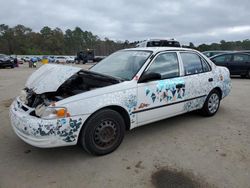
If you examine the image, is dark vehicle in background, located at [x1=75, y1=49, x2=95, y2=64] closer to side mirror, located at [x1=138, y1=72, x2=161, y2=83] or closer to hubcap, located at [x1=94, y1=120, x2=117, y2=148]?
side mirror, located at [x1=138, y1=72, x2=161, y2=83]

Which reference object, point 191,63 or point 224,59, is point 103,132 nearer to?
point 191,63

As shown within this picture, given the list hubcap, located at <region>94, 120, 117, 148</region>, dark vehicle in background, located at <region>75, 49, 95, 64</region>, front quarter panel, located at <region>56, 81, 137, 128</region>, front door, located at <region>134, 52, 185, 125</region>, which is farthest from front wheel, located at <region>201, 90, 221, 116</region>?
dark vehicle in background, located at <region>75, 49, 95, 64</region>

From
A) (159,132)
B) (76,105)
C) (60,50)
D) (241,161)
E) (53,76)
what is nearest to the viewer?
(76,105)

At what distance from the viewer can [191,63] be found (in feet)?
13.7

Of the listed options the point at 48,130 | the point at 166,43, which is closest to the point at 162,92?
the point at 48,130

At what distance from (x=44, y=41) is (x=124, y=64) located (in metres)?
90.6

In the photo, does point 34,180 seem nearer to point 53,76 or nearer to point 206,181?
point 53,76

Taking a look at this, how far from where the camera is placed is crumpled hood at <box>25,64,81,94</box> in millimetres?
2928

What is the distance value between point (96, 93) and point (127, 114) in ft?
2.02

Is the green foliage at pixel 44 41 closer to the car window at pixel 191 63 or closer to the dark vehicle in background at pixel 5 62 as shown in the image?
the dark vehicle in background at pixel 5 62

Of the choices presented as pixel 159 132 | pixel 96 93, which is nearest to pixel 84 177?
pixel 96 93

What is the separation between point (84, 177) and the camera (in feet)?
8.32

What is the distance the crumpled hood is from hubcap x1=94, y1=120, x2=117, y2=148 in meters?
0.82

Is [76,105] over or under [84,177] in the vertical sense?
over
